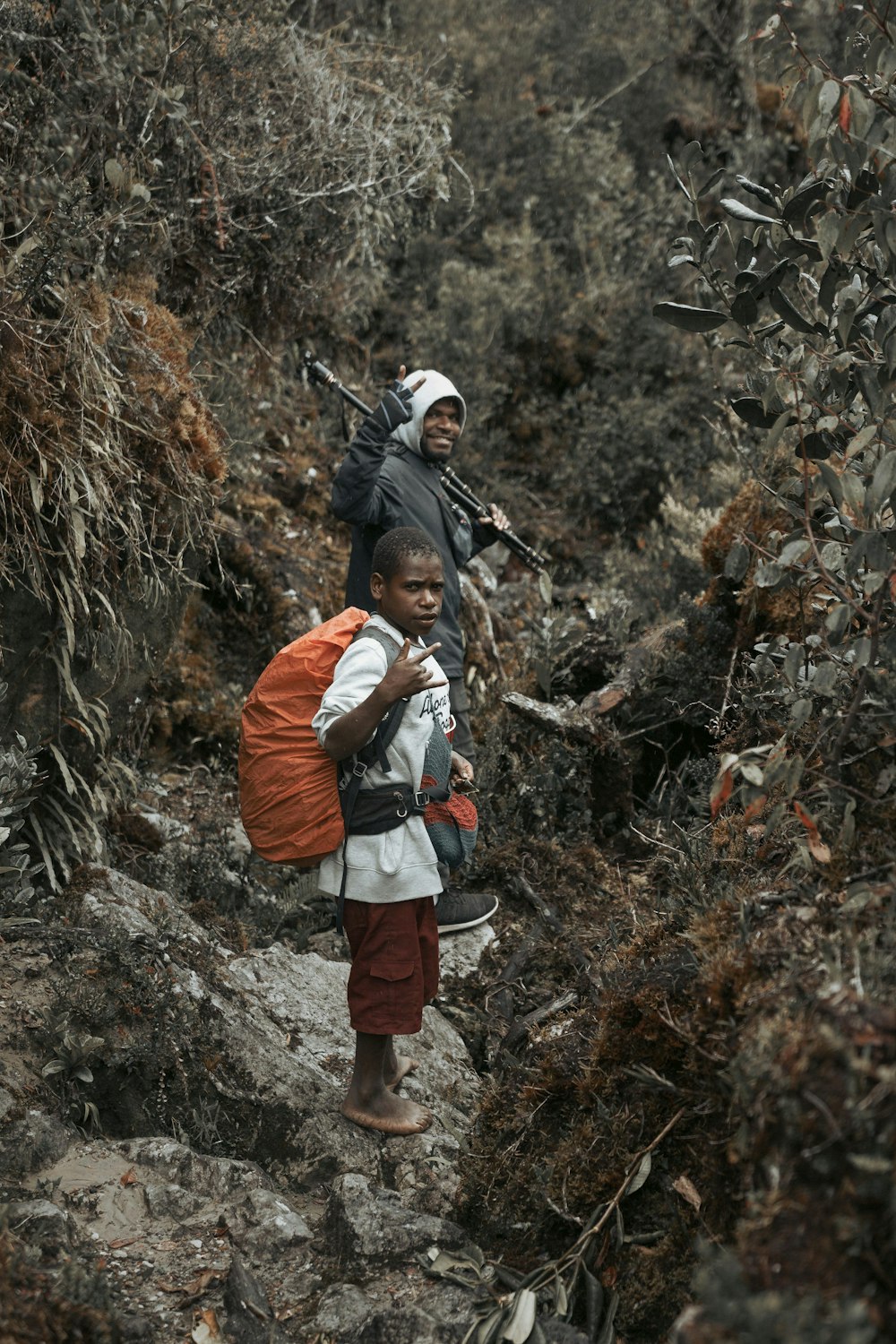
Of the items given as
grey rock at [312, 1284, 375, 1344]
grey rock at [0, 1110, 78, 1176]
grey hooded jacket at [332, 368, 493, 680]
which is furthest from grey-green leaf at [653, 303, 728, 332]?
grey rock at [0, 1110, 78, 1176]

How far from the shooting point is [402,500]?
5273 mm

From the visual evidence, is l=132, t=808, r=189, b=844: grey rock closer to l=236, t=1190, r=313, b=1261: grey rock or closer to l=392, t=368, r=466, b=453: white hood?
l=392, t=368, r=466, b=453: white hood

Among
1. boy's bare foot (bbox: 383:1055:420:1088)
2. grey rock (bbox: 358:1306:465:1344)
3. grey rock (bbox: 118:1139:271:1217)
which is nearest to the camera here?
grey rock (bbox: 358:1306:465:1344)

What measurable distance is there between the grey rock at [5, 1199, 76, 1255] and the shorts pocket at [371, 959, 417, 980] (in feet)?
3.78

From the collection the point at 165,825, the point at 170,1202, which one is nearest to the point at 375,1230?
the point at 170,1202

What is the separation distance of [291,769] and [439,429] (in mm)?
2451

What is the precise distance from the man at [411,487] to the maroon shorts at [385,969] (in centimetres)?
189

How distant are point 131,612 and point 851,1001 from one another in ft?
12.0

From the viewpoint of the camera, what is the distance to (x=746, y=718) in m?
3.95

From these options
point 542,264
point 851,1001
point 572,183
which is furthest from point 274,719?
point 572,183

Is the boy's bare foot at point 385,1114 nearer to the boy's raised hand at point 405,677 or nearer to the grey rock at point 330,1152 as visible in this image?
the grey rock at point 330,1152

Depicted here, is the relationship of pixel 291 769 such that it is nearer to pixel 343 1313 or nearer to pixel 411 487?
pixel 343 1313

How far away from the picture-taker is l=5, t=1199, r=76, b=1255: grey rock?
8.60 feet

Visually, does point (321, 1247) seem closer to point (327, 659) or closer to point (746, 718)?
point (327, 659)
